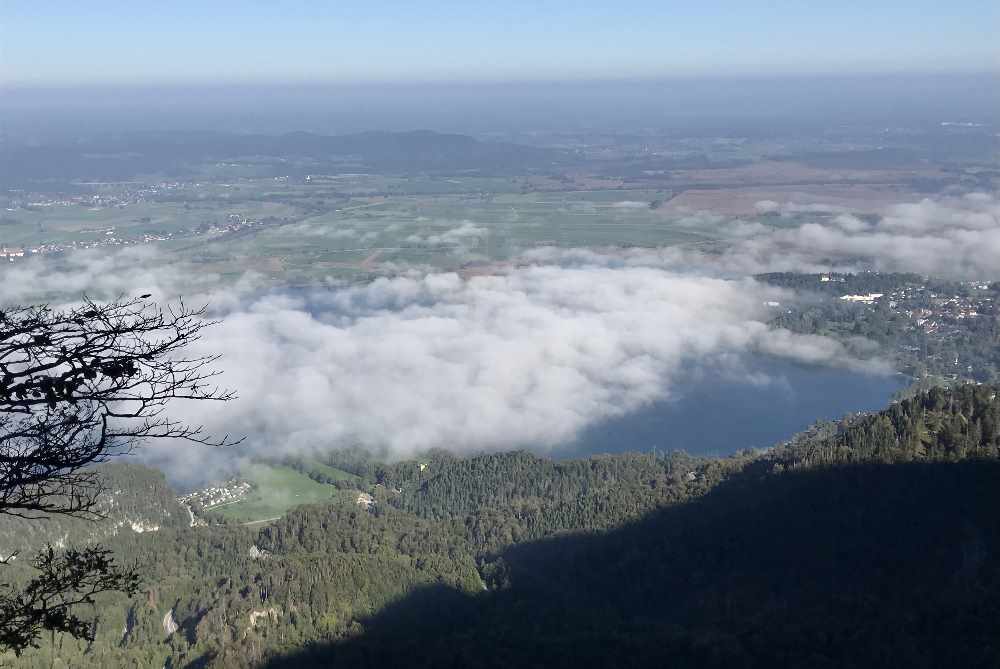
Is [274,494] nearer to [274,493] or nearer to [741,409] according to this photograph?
[274,493]

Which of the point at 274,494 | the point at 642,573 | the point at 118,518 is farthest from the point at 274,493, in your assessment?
the point at 642,573

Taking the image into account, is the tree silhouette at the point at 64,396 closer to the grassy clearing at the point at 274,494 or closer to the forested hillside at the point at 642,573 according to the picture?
the forested hillside at the point at 642,573

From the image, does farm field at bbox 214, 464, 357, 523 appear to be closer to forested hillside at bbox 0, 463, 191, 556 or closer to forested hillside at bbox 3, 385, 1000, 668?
forested hillside at bbox 0, 463, 191, 556

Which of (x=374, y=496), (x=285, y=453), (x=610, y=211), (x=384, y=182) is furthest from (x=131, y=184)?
(x=374, y=496)

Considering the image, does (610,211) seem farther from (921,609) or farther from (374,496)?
(921,609)

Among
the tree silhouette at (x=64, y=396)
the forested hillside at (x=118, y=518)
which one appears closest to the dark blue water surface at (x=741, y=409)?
the forested hillside at (x=118, y=518)

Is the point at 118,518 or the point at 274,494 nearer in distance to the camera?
the point at 118,518
